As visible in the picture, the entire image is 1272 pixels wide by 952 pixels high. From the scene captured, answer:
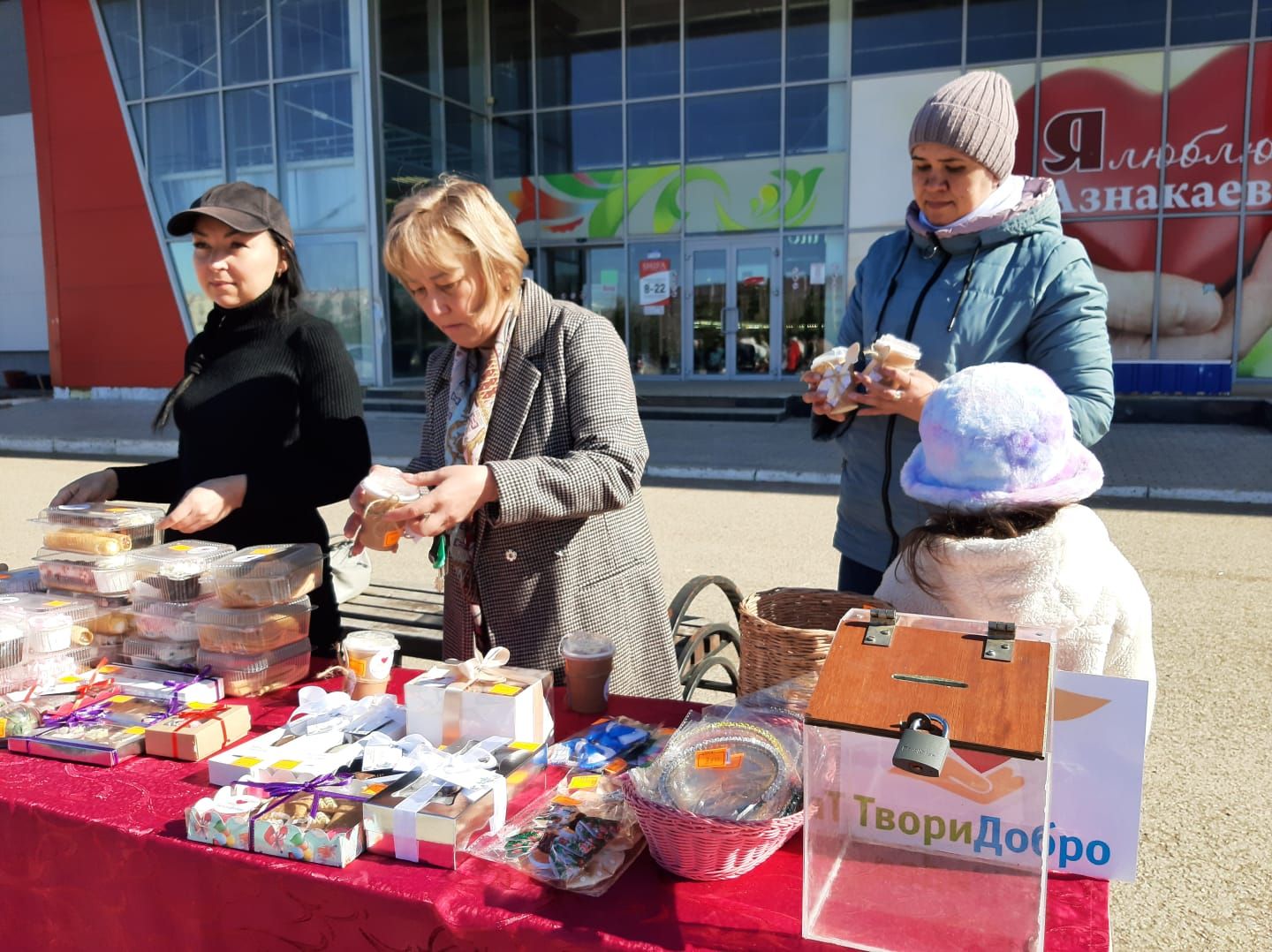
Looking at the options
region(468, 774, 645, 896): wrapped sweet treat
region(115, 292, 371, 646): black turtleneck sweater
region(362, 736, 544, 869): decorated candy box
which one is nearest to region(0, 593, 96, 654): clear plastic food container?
region(115, 292, 371, 646): black turtleneck sweater

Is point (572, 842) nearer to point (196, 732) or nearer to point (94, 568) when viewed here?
point (196, 732)

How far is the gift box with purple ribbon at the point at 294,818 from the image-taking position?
55.2 inches

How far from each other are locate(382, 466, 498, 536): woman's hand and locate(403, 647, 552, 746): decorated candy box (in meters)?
0.29

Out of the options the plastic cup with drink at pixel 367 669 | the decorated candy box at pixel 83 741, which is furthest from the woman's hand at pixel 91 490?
the plastic cup with drink at pixel 367 669

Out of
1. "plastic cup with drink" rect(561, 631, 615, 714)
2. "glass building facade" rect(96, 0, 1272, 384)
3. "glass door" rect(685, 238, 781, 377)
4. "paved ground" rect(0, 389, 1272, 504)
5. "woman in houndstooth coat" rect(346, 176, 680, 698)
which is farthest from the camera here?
"glass door" rect(685, 238, 781, 377)

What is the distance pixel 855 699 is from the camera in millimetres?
1168

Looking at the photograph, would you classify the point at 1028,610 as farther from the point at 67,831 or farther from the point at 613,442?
the point at 67,831

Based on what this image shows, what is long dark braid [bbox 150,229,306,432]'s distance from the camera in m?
2.58

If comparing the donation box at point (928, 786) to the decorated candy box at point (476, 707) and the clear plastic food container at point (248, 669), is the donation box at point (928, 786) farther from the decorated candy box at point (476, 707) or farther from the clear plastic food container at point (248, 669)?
the clear plastic food container at point (248, 669)

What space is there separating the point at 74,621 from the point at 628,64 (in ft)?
57.4

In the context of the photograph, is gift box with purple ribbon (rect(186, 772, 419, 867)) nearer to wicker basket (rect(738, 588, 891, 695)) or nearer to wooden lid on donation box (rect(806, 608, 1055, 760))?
wicker basket (rect(738, 588, 891, 695))

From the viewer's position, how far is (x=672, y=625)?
2850mm

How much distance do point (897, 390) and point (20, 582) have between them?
6.98 feet

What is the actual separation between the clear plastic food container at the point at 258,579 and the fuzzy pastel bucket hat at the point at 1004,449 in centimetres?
136
